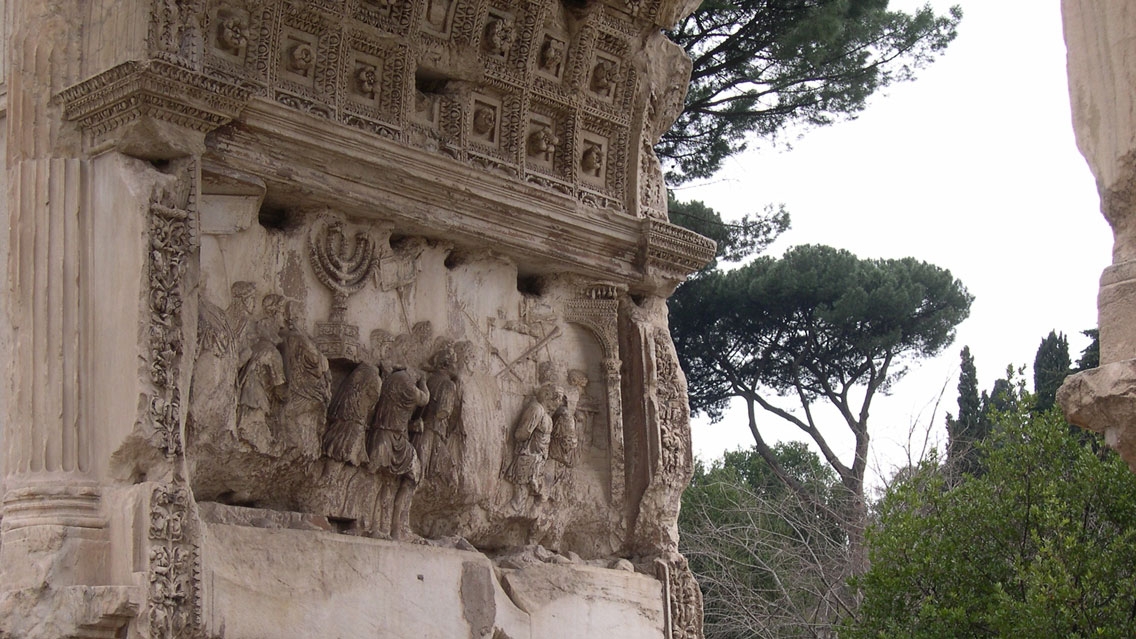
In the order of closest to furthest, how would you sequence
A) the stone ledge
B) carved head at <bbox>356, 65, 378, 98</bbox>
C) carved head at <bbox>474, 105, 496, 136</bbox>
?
the stone ledge
carved head at <bbox>356, 65, 378, 98</bbox>
carved head at <bbox>474, 105, 496, 136</bbox>

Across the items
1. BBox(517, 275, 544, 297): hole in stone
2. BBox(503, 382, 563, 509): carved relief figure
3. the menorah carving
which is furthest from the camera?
BBox(517, 275, 544, 297): hole in stone

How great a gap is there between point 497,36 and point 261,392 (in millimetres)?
2350

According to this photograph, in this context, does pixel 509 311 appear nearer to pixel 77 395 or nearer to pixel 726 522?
pixel 77 395

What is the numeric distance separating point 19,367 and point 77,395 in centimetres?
26

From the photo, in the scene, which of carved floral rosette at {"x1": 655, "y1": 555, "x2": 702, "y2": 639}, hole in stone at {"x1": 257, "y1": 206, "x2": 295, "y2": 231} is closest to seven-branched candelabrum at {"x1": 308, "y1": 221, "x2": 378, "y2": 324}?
hole in stone at {"x1": 257, "y1": 206, "x2": 295, "y2": 231}

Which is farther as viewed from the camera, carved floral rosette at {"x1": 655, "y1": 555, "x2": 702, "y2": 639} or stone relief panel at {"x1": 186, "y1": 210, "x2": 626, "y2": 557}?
carved floral rosette at {"x1": 655, "y1": 555, "x2": 702, "y2": 639}

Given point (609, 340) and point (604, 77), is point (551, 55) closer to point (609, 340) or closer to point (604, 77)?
point (604, 77)

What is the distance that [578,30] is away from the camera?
8.32m

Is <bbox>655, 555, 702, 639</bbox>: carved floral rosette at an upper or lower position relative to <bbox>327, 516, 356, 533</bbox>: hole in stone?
lower

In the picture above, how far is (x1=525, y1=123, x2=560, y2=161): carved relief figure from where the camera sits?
8.29 meters

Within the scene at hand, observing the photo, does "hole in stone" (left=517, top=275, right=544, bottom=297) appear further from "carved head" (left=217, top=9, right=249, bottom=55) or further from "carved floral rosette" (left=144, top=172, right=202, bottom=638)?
"carved floral rosette" (left=144, top=172, right=202, bottom=638)

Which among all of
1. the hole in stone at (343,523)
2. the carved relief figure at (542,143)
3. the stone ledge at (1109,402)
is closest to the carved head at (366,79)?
the carved relief figure at (542,143)

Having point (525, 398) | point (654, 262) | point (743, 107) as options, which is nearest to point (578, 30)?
point (654, 262)

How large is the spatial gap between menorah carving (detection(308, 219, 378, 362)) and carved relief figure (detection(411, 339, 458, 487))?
49 centimetres
